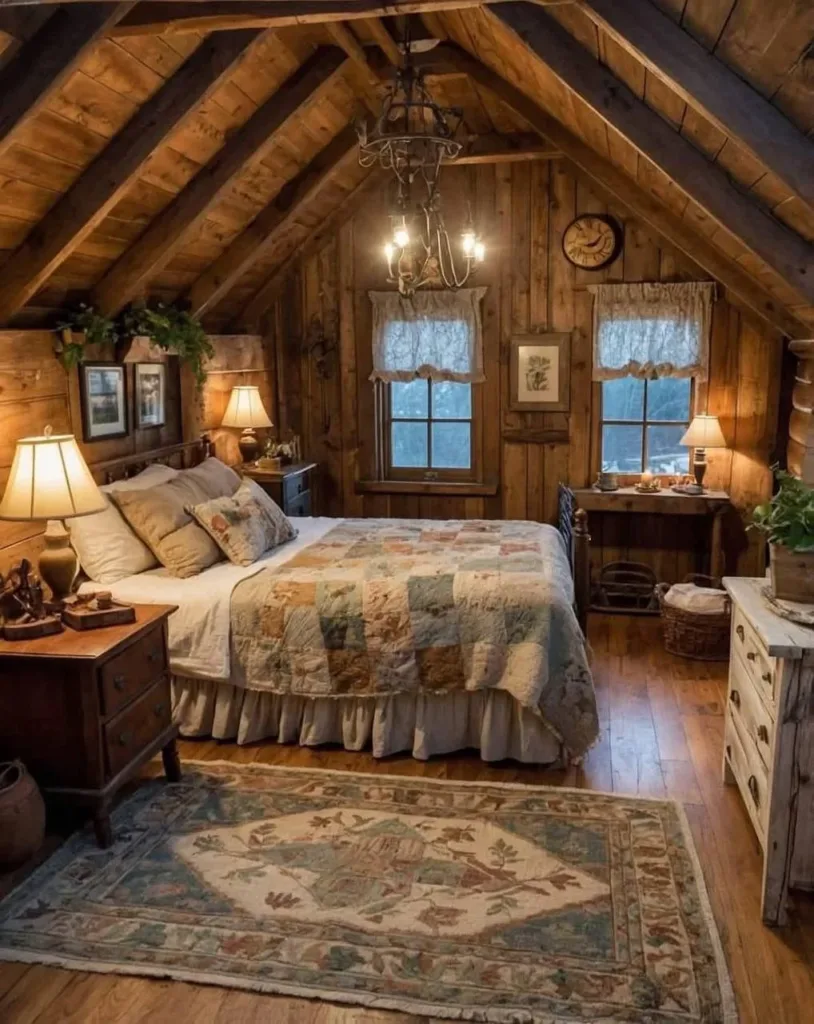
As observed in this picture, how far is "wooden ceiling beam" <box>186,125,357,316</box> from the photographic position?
4.73m

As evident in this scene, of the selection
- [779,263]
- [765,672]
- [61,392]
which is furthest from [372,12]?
[765,672]

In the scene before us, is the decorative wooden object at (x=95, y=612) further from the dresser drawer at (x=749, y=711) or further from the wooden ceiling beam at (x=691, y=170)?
the wooden ceiling beam at (x=691, y=170)

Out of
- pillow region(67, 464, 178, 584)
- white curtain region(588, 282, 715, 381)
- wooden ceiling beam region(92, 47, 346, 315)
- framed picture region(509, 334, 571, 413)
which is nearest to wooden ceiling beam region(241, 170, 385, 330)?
framed picture region(509, 334, 571, 413)

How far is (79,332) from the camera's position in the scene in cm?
377

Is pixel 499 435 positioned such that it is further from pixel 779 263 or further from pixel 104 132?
pixel 104 132

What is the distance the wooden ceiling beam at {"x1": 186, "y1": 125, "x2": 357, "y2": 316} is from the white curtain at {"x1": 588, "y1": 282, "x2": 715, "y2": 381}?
1745 mm

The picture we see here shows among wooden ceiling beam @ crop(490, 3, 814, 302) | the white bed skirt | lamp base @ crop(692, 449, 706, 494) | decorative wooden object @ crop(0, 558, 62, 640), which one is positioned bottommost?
the white bed skirt

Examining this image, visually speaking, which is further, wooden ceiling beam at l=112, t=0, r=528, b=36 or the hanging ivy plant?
the hanging ivy plant

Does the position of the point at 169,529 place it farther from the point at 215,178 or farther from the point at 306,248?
the point at 306,248

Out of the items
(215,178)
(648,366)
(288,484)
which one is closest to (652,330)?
(648,366)

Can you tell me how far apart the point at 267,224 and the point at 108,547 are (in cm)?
215

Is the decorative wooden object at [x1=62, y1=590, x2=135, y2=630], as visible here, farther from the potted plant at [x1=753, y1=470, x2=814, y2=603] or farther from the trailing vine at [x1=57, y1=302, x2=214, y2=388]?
the potted plant at [x1=753, y1=470, x2=814, y2=603]

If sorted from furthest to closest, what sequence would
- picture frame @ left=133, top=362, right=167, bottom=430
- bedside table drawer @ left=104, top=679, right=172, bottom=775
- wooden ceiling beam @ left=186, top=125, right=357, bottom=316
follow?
1. wooden ceiling beam @ left=186, top=125, right=357, bottom=316
2. picture frame @ left=133, top=362, right=167, bottom=430
3. bedside table drawer @ left=104, top=679, right=172, bottom=775

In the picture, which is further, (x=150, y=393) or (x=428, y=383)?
(x=428, y=383)
